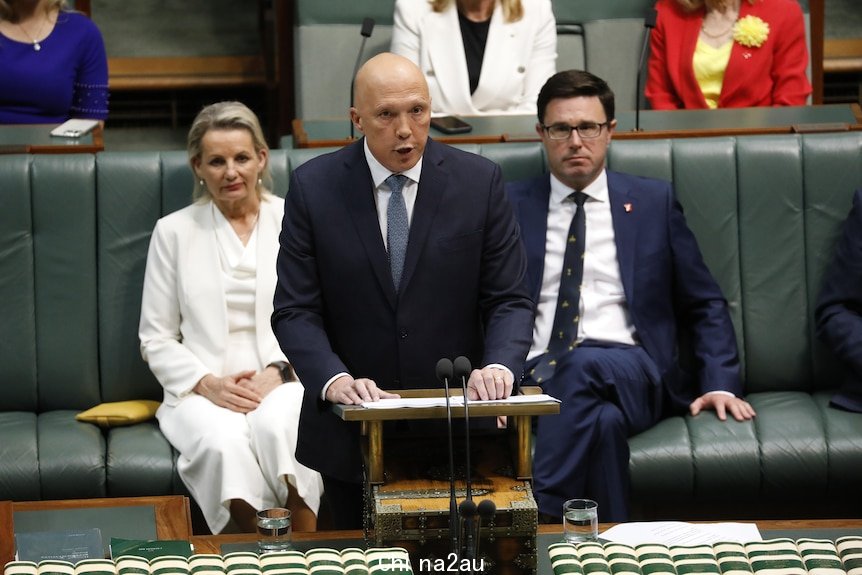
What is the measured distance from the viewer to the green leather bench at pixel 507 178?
3.30 m

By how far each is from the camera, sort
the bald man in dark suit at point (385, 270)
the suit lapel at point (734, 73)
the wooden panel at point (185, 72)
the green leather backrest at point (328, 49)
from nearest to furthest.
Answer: the bald man in dark suit at point (385, 270)
the suit lapel at point (734, 73)
the green leather backrest at point (328, 49)
the wooden panel at point (185, 72)

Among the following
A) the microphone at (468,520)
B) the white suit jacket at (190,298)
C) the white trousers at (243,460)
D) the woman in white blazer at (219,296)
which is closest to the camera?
the microphone at (468,520)

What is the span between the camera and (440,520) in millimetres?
1893

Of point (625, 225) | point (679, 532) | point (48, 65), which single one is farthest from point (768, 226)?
point (48, 65)

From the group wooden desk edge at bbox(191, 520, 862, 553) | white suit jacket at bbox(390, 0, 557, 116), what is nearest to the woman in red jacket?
white suit jacket at bbox(390, 0, 557, 116)

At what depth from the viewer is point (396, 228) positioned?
246 cm

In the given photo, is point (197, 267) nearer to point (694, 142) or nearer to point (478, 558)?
point (694, 142)

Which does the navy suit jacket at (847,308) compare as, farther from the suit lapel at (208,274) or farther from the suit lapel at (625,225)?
the suit lapel at (208,274)

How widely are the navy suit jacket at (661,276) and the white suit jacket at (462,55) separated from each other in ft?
3.02

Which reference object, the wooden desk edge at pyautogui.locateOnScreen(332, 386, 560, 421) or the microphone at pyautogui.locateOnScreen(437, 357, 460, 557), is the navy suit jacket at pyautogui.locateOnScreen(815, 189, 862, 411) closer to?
the wooden desk edge at pyautogui.locateOnScreen(332, 386, 560, 421)

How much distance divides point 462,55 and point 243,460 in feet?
5.62

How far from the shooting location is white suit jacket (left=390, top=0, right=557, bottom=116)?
426 centimetres

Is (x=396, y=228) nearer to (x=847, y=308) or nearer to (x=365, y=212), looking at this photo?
(x=365, y=212)

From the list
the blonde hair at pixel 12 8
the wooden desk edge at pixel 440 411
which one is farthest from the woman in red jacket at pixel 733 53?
the wooden desk edge at pixel 440 411
